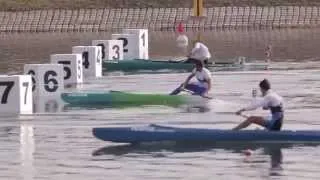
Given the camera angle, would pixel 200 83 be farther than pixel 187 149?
Yes

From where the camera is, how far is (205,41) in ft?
188

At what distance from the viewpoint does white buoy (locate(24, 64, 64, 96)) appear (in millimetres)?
31719

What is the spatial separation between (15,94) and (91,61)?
1187 centimetres

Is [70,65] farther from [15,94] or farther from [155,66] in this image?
[15,94]

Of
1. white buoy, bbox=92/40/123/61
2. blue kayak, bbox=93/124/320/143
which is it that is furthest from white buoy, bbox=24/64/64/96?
white buoy, bbox=92/40/123/61

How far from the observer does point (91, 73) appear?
38938 mm

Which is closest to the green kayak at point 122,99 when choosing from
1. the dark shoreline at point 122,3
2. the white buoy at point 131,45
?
the white buoy at point 131,45

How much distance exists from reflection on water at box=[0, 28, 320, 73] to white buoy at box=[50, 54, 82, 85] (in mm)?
5654

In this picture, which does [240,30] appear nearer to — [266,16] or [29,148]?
[266,16]

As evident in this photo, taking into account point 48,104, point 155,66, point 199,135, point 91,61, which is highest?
point 91,61

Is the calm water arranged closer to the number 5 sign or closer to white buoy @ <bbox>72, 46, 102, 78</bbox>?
the number 5 sign

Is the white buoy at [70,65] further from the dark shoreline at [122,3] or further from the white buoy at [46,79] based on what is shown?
the dark shoreline at [122,3]

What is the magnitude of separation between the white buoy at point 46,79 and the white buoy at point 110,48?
34.4 ft

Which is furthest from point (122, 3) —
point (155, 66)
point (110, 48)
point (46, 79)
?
point (46, 79)
